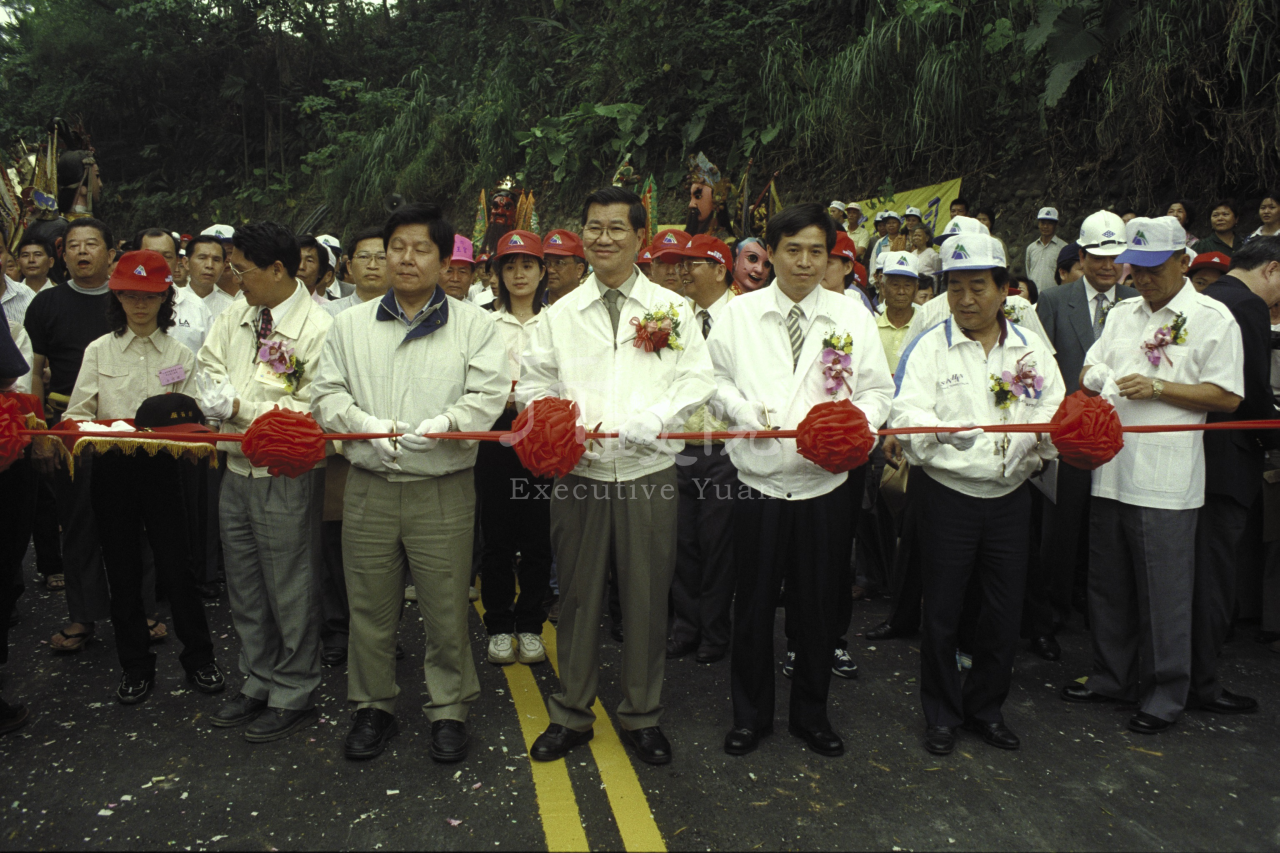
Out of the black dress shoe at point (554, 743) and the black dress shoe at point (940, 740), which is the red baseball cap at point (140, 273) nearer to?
the black dress shoe at point (554, 743)

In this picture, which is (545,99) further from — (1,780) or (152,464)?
(1,780)

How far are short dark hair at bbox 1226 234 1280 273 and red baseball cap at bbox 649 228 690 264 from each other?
3.47 metres

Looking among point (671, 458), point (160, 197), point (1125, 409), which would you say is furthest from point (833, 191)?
point (160, 197)

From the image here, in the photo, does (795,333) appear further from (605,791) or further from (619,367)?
(605,791)

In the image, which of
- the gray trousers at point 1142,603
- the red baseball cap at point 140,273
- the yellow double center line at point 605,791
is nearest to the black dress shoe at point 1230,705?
the gray trousers at point 1142,603

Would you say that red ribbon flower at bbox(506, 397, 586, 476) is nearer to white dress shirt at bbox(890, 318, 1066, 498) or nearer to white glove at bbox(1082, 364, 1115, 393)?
white dress shirt at bbox(890, 318, 1066, 498)

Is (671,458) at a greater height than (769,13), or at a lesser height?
lesser

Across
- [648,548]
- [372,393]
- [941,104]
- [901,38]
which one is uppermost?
[901,38]

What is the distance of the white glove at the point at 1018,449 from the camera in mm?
4163

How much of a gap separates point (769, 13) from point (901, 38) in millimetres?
3561

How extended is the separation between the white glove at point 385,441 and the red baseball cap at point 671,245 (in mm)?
2703

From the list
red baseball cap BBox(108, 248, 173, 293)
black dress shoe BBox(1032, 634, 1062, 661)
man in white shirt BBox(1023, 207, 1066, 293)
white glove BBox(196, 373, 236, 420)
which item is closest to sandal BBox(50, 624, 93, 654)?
white glove BBox(196, 373, 236, 420)

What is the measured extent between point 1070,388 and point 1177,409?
178 centimetres

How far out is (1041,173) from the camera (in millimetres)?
12398
